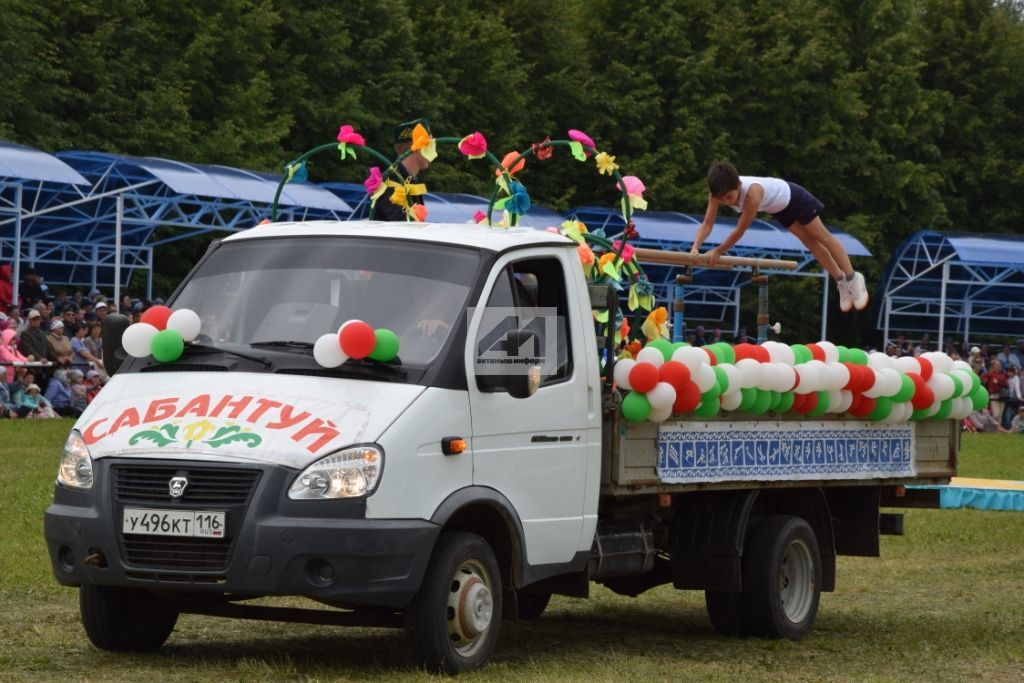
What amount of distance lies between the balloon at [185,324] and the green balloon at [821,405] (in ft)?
13.4

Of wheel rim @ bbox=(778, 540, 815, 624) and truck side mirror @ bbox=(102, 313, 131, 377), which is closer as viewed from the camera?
truck side mirror @ bbox=(102, 313, 131, 377)

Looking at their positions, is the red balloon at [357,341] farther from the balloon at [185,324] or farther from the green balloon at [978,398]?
the green balloon at [978,398]

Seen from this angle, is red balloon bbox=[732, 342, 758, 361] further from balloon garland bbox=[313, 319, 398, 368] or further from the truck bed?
balloon garland bbox=[313, 319, 398, 368]

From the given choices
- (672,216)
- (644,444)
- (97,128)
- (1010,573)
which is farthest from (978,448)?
(644,444)

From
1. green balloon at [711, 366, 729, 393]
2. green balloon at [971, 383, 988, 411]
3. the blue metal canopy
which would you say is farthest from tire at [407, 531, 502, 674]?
the blue metal canopy

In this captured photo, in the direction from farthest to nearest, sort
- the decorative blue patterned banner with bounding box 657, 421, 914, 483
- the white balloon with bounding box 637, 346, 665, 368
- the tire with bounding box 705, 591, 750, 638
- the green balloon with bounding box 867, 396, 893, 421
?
1. the green balloon with bounding box 867, 396, 893, 421
2. the tire with bounding box 705, 591, 750, 638
3. the decorative blue patterned banner with bounding box 657, 421, 914, 483
4. the white balloon with bounding box 637, 346, 665, 368

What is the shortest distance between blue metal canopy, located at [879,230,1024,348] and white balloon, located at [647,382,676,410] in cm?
3706

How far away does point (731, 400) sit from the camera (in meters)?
11.1

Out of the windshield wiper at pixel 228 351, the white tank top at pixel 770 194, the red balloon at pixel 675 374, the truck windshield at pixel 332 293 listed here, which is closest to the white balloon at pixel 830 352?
the white tank top at pixel 770 194

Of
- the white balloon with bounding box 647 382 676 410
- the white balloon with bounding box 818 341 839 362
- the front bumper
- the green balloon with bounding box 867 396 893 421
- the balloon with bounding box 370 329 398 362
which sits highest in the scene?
the balloon with bounding box 370 329 398 362

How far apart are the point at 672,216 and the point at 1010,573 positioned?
97.5ft

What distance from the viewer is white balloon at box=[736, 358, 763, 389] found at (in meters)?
11.2

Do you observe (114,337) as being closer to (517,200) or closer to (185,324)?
(185,324)

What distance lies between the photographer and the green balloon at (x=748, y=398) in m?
11.3
